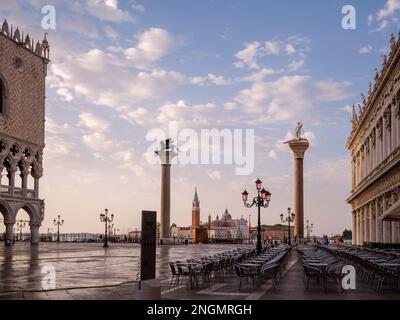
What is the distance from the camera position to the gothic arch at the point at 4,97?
52.9 meters

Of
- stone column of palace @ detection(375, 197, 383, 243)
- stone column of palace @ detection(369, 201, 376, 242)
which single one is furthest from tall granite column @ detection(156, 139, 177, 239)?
stone column of palace @ detection(375, 197, 383, 243)

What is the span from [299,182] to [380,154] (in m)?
24.1

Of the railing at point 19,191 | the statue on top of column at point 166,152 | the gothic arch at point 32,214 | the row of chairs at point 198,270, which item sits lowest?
the row of chairs at point 198,270

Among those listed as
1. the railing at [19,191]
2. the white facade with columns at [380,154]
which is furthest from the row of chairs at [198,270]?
the railing at [19,191]

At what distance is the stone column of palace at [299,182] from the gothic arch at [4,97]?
1405 inches

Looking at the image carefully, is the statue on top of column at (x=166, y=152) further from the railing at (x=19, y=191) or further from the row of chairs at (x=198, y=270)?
the row of chairs at (x=198, y=270)

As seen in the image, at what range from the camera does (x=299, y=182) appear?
6756cm

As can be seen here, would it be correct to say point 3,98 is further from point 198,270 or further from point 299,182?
point 198,270

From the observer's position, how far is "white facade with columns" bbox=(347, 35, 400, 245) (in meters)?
34.6

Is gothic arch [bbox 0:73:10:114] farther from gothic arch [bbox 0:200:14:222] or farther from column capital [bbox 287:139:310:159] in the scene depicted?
column capital [bbox 287:139:310:159]

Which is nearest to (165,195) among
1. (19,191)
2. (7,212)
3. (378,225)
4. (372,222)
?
(19,191)
